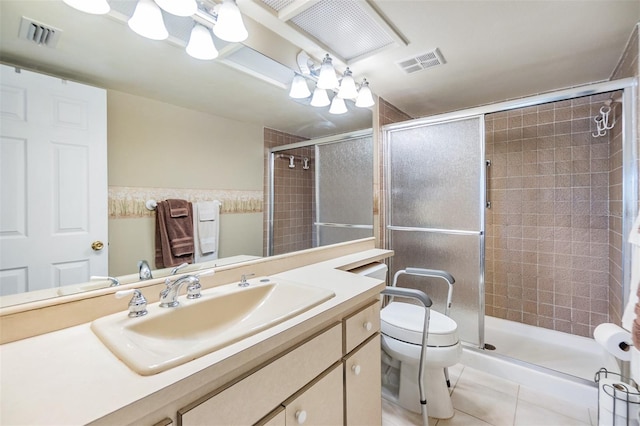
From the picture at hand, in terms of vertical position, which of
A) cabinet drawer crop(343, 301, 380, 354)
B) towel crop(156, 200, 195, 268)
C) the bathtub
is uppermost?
towel crop(156, 200, 195, 268)

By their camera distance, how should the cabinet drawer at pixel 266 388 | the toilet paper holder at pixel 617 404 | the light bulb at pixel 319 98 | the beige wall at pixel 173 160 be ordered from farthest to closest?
1. the light bulb at pixel 319 98
2. the toilet paper holder at pixel 617 404
3. the beige wall at pixel 173 160
4. the cabinet drawer at pixel 266 388

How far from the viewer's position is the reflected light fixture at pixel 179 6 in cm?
105

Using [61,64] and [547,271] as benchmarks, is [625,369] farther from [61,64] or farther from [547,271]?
[61,64]

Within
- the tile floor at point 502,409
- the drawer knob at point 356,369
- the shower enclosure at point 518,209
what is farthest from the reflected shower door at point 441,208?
the drawer knob at point 356,369

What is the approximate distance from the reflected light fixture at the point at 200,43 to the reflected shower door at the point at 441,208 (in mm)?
1495

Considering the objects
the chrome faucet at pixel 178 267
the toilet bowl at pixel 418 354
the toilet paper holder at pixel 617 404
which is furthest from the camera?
the toilet bowl at pixel 418 354

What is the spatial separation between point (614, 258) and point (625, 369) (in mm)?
802

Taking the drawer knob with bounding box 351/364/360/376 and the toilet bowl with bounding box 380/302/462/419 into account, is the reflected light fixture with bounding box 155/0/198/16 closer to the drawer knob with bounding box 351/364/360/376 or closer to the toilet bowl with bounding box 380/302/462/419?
the drawer knob with bounding box 351/364/360/376

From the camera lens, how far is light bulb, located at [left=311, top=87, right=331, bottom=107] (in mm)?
1786

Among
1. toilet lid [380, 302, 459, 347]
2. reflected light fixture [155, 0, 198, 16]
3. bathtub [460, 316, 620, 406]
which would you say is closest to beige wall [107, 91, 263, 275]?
reflected light fixture [155, 0, 198, 16]

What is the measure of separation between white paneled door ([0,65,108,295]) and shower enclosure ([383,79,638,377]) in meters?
1.90

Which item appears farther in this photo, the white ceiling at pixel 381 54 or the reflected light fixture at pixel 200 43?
the reflected light fixture at pixel 200 43

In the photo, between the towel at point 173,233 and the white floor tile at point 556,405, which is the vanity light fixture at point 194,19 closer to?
the towel at point 173,233

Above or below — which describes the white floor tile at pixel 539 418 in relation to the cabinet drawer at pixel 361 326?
below
